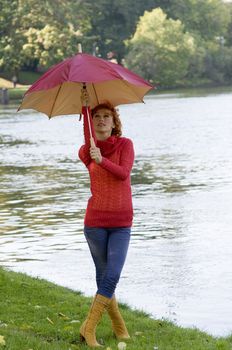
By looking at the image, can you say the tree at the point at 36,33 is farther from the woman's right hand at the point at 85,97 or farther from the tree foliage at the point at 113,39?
the woman's right hand at the point at 85,97

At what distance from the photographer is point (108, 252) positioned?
8328 millimetres

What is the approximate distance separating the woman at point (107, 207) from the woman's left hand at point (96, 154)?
0.38ft

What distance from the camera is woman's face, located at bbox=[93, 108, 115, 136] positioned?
8430 millimetres

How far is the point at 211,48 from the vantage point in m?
116

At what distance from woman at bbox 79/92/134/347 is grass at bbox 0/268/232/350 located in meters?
0.40

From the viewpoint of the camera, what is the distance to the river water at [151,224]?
1226 cm

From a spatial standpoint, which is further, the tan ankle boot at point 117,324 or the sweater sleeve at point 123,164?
the tan ankle boot at point 117,324

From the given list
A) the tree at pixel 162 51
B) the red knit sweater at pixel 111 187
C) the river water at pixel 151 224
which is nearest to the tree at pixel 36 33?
the tree at pixel 162 51

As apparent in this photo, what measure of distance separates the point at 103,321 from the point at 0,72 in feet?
339

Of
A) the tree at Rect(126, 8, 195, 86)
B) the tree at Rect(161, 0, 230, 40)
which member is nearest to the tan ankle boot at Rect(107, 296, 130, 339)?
the tree at Rect(126, 8, 195, 86)

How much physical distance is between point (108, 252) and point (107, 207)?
1.19 ft

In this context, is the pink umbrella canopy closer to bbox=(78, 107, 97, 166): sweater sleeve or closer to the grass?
bbox=(78, 107, 97, 166): sweater sleeve

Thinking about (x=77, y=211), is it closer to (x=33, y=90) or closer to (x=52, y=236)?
(x=52, y=236)

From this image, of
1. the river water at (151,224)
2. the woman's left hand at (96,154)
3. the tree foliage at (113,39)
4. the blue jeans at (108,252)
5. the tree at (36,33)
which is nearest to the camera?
the woman's left hand at (96,154)
